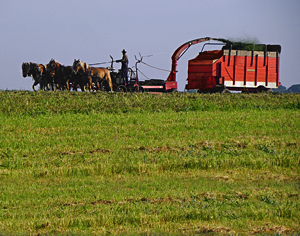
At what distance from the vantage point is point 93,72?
108 feet

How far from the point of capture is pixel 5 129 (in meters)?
15.9

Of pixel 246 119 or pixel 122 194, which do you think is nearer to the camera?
pixel 122 194

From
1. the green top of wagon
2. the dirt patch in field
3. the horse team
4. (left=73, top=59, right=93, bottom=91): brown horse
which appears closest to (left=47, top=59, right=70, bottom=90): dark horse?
the horse team

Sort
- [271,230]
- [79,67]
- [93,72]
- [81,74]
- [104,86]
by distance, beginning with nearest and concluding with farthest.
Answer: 1. [271,230]
2. [79,67]
3. [81,74]
4. [93,72]
5. [104,86]

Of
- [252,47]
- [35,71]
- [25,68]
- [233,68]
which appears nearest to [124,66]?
[35,71]

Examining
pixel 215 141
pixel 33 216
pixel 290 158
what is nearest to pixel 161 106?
pixel 215 141

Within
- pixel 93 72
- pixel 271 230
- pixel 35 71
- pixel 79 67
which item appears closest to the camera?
pixel 271 230

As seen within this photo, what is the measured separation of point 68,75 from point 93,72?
1687 millimetres

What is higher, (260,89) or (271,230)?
(260,89)

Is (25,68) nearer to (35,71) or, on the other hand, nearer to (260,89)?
(35,71)

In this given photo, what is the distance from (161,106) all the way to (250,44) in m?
16.1

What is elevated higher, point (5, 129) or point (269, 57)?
point (269, 57)

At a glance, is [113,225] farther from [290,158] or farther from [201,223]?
[290,158]

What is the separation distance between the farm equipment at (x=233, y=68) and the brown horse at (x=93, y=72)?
16.0ft
